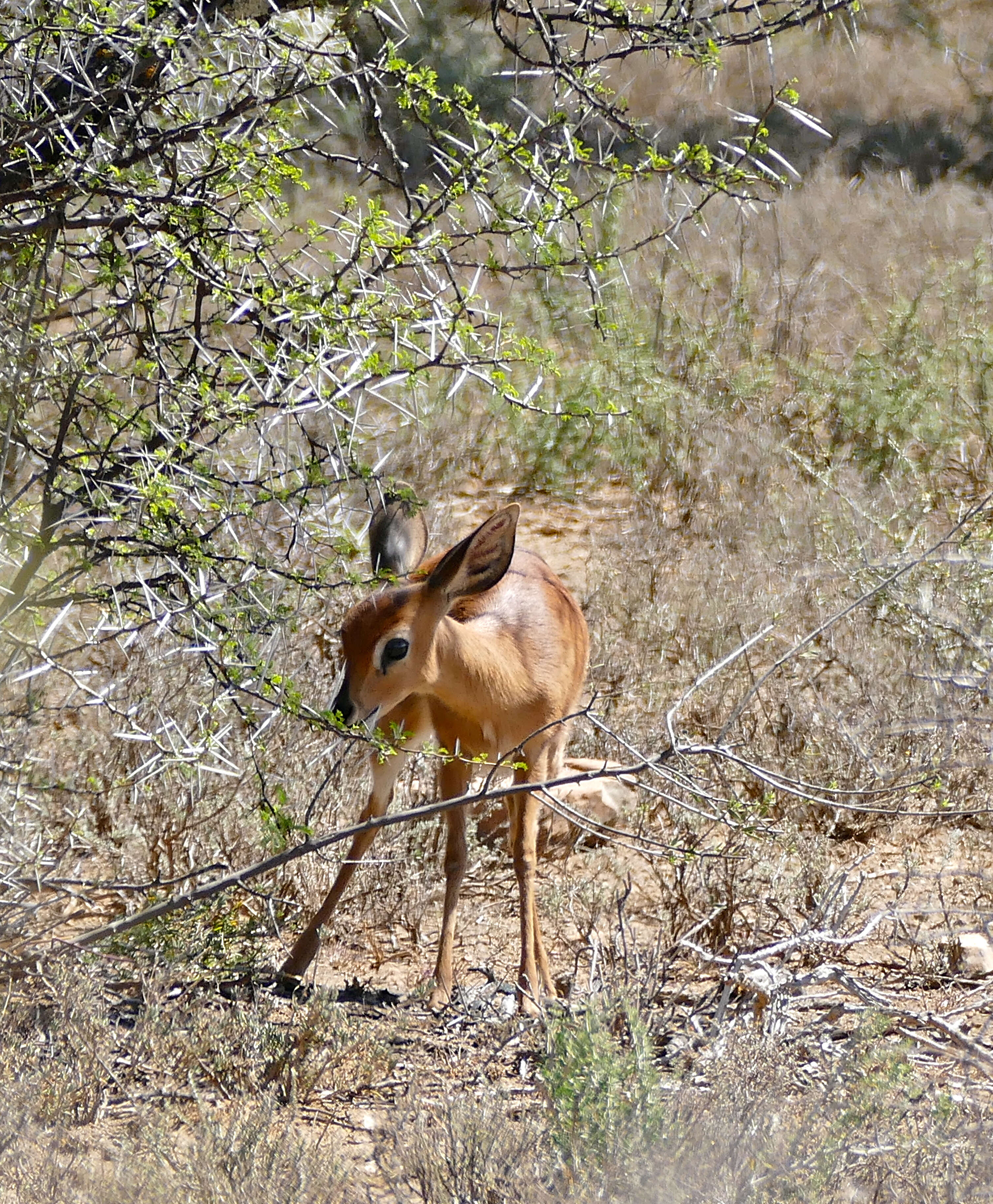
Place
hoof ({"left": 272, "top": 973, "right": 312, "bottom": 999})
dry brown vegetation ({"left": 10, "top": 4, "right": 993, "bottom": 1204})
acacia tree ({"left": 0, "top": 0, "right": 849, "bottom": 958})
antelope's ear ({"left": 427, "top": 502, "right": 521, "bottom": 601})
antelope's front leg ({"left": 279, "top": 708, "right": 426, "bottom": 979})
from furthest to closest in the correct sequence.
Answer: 1. antelope's front leg ({"left": 279, "top": 708, "right": 426, "bottom": 979})
2. hoof ({"left": 272, "top": 973, "right": 312, "bottom": 999})
3. antelope's ear ({"left": 427, "top": 502, "right": 521, "bottom": 601})
4. acacia tree ({"left": 0, "top": 0, "right": 849, "bottom": 958})
5. dry brown vegetation ({"left": 10, "top": 4, "right": 993, "bottom": 1204})

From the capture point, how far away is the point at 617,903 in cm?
422

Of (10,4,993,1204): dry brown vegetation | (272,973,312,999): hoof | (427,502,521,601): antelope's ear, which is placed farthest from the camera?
(272,973,312,999): hoof

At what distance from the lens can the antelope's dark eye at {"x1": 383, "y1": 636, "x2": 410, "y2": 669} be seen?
4.28 metres

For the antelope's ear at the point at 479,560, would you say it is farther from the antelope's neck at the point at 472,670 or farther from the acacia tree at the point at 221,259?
the acacia tree at the point at 221,259

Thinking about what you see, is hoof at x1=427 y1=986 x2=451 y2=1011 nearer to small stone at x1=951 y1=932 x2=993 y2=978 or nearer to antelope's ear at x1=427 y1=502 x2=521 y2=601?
antelope's ear at x1=427 y1=502 x2=521 y2=601

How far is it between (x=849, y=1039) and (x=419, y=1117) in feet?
5.21

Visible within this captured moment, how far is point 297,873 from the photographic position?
4840 mm

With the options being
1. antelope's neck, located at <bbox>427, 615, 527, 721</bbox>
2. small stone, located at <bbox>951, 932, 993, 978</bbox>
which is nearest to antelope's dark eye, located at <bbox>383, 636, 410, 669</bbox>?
antelope's neck, located at <bbox>427, 615, 527, 721</bbox>

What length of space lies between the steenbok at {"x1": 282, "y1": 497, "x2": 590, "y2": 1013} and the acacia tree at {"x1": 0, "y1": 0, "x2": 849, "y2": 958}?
49cm

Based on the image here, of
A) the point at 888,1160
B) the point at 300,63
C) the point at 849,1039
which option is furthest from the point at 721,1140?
the point at 300,63

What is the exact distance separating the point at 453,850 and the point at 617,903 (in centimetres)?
79

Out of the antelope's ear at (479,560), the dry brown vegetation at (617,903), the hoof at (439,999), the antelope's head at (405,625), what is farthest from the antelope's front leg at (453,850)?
the antelope's ear at (479,560)

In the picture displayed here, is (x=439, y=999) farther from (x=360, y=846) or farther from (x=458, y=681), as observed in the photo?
(x=458, y=681)

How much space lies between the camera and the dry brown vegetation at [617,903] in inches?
111
